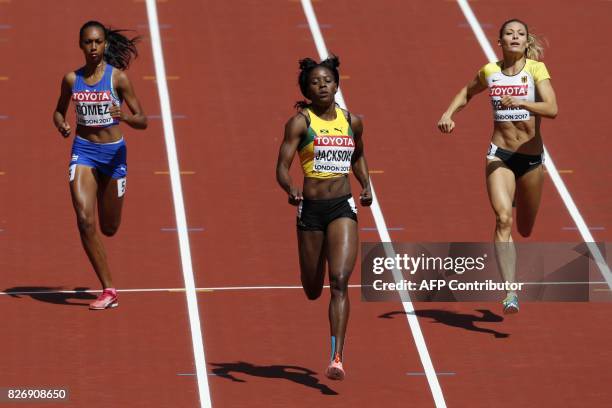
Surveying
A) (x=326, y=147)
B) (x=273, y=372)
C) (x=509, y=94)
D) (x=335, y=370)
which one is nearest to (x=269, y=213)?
(x=509, y=94)

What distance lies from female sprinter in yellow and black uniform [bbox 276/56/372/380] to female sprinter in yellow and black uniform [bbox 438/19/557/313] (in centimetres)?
172

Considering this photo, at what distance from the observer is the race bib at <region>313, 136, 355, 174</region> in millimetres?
15609

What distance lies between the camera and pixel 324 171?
15.7 metres

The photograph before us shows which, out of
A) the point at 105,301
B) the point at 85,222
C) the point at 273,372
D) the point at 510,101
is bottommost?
the point at 273,372

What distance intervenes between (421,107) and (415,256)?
15.7ft

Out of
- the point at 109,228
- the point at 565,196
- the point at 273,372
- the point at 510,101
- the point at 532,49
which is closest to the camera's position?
the point at 273,372

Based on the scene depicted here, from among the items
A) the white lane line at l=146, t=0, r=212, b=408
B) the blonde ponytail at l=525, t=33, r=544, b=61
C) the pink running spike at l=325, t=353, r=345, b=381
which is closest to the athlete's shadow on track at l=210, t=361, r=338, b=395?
the white lane line at l=146, t=0, r=212, b=408

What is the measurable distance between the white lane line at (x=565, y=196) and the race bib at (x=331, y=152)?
3.99 meters

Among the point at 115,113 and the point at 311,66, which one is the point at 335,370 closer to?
the point at 311,66

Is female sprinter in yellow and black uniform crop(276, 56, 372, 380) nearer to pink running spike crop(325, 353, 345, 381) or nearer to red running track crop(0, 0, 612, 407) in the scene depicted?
pink running spike crop(325, 353, 345, 381)

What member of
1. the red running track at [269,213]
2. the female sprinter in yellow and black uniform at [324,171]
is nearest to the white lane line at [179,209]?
the red running track at [269,213]

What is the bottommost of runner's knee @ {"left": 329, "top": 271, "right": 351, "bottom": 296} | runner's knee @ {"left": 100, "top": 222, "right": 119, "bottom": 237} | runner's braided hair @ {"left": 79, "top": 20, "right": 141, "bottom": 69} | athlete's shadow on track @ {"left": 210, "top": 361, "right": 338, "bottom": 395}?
athlete's shadow on track @ {"left": 210, "top": 361, "right": 338, "bottom": 395}

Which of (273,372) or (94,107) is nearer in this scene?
(273,372)

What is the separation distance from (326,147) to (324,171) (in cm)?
21
